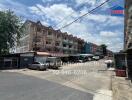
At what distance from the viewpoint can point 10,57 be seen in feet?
123

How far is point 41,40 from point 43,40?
0.87 metres

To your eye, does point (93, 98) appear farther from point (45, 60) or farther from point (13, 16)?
point (13, 16)

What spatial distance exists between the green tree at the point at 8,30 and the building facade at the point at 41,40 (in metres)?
3.78

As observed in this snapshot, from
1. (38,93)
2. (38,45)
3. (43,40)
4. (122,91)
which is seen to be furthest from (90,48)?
(38,93)

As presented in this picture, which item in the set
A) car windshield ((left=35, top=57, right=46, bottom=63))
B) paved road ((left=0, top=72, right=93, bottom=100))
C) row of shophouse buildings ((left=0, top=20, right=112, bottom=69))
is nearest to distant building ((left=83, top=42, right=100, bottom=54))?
row of shophouse buildings ((left=0, top=20, right=112, bottom=69))

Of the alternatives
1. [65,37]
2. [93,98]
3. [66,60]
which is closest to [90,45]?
[65,37]

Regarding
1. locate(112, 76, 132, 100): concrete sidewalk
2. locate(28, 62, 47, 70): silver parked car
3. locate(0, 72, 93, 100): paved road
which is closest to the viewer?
locate(0, 72, 93, 100): paved road

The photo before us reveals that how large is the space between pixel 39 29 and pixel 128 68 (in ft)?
113


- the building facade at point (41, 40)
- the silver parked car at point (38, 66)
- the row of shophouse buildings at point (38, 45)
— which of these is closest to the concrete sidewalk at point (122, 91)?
the silver parked car at point (38, 66)

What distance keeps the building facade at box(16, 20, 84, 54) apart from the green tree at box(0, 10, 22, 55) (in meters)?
3.78

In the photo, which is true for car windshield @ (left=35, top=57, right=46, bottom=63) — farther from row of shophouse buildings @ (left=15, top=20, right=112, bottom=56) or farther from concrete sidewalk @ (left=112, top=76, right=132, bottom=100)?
concrete sidewalk @ (left=112, top=76, right=132, bottom=100)

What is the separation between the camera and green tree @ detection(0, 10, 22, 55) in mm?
38625

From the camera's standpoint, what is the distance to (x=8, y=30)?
39.6 metres

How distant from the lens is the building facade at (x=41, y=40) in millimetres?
52875
